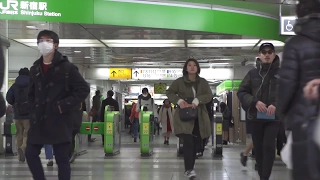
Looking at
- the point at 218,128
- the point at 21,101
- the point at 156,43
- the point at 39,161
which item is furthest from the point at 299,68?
the point at 156,43

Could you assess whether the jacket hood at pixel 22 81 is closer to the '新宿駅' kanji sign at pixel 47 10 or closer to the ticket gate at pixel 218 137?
the '新宿駅' kanji sign at pixel 47 10

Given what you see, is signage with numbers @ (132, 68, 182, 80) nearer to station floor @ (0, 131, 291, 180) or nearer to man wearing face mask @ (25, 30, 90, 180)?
station floor @ (0, 131, 291, 180)

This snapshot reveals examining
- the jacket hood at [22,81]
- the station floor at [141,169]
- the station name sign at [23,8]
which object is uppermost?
the station name sign at [23,8]

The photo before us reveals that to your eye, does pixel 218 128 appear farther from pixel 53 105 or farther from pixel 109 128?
pixel 53 105

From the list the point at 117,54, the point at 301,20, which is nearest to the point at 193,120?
the point at 301,20

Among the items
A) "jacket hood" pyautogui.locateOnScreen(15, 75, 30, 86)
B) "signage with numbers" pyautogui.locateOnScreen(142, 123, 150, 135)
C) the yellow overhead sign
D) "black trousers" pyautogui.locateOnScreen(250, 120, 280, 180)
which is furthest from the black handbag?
the yellow overhead sign

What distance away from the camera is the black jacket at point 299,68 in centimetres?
329

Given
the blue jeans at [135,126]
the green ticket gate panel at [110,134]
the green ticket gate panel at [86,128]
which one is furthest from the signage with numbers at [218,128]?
the blue jeans at [135,126]

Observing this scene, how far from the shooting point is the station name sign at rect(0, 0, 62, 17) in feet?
31.7

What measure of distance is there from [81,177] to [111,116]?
14.5ft

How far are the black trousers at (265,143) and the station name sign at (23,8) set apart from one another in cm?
533

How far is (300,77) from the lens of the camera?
11.0 ft

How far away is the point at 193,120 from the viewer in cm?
709

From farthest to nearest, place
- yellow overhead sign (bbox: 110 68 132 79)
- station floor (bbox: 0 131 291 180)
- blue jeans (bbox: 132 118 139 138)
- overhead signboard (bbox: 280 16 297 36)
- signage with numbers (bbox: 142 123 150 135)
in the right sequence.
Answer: yellow overhead sign (bbox: 110 68 132 79) → blue jeans (bbox: 132 118 139 138) → signage with numbers (bbox: 142 123 150 135) → overhead signboard (bbox: 280 16 297 36) → station floor (bbox: 0 131 291 180)
